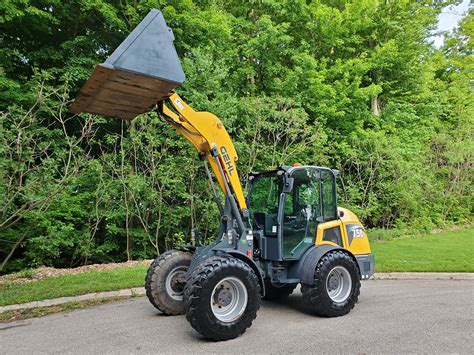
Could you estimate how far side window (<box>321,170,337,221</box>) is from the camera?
5.95 meters

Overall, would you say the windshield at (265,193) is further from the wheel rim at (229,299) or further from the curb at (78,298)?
the curb at (78,298)

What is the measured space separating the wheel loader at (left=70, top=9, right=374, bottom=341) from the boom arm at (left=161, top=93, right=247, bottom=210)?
1 centimetres

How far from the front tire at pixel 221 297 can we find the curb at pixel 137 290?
3083mm

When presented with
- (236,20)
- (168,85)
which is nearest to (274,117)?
(236,20)

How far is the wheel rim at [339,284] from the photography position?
546cm

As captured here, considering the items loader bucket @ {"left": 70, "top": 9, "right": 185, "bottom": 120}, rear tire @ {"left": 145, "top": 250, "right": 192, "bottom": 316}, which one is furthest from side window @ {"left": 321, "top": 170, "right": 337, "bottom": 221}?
loader bucket @ {"left": 70, "top": 9, "right": 185, "bottom": 120}

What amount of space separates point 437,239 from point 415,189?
9.17 ft

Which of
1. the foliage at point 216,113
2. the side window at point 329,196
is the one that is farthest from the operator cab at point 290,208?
the foliage at point 216,113

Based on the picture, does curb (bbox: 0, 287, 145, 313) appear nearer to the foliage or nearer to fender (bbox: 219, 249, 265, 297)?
the foliage

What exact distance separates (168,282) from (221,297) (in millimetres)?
1196

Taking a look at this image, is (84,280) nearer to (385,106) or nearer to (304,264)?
(304,264)

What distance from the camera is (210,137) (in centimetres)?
503

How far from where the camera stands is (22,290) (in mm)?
6949

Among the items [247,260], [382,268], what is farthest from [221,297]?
[382,268]
